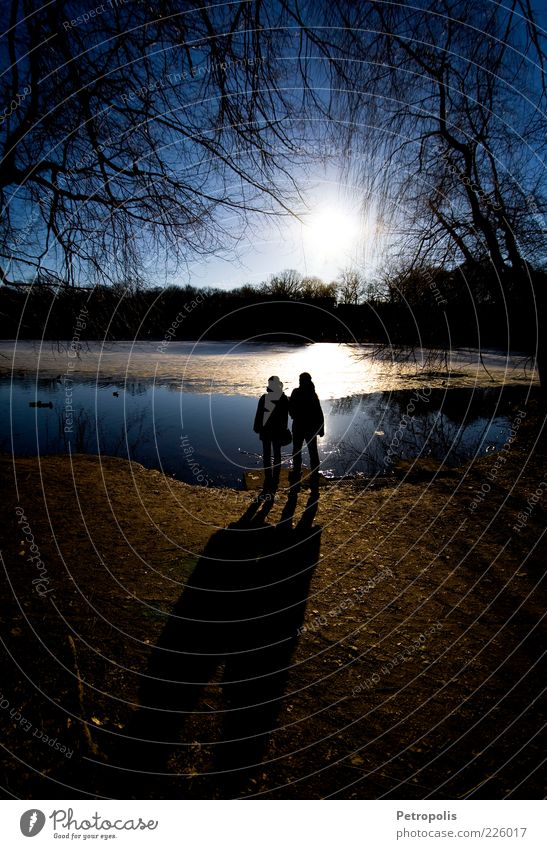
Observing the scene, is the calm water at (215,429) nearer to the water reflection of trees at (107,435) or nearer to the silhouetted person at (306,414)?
the water reflection of trees at (107,435)

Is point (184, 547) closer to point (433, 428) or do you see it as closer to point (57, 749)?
point (57, 749)

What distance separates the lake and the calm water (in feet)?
0.17

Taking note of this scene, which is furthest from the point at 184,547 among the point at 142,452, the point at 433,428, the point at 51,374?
the point at 51,374

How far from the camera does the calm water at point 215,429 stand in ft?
41.7

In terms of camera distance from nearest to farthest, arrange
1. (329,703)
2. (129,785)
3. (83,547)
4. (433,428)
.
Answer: (129,785) → (329,703) → (83,547) → (433,428)

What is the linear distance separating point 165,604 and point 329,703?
217 cm

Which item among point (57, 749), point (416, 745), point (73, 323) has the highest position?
point (73, 323)

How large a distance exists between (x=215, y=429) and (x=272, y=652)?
41.7 ft

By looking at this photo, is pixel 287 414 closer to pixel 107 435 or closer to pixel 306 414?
pixel 306 414

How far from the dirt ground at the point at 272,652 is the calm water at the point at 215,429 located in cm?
434

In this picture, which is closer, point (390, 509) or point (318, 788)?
point (318, 788)

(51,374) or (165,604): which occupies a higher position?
(51,374)

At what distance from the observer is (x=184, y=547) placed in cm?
624

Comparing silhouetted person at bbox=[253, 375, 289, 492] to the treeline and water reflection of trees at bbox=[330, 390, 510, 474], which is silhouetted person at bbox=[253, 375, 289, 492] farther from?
water reflection of trees at bbox=[330, 390, 510, 474]
